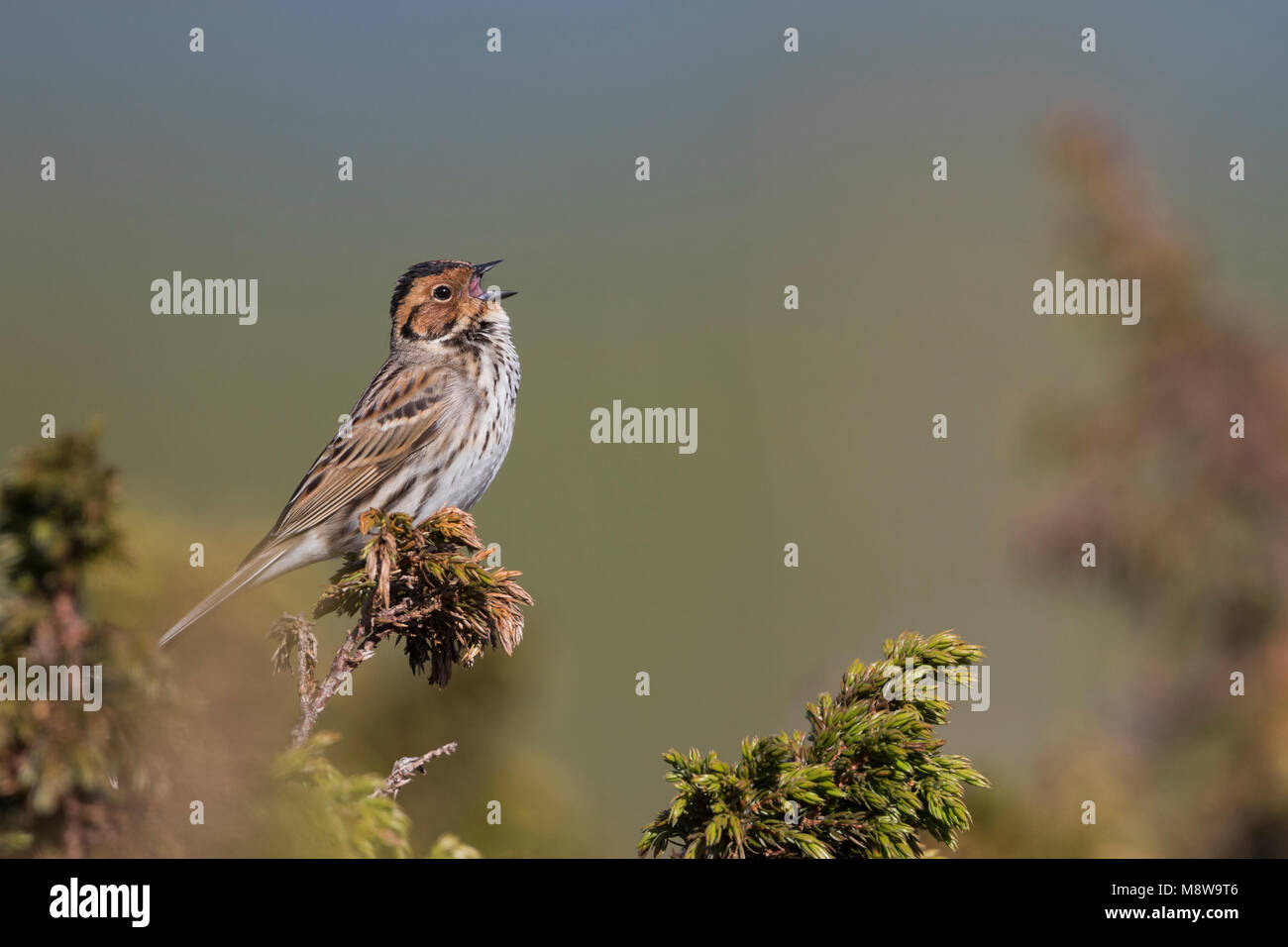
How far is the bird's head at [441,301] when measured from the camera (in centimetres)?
579

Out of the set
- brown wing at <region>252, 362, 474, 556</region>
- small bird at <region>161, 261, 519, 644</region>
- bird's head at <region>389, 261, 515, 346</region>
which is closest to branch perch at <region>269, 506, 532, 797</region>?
small bird at <region>161, 261, 519, 644</region>

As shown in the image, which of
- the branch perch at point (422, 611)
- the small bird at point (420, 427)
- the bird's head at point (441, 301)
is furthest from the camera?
the bird's head at point (441, 301)

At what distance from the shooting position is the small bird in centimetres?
515

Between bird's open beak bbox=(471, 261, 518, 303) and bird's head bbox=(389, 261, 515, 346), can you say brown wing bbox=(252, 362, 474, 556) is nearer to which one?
bird's head bbox=(389, 261, 515, 346)

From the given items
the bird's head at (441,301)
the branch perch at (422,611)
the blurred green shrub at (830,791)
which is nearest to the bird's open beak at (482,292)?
the bird's head at (441,301)

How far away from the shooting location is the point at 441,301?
5.84m

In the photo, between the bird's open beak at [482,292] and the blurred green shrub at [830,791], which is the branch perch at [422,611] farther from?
the bird's open beak at [482,292]

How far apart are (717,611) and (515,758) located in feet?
46.4

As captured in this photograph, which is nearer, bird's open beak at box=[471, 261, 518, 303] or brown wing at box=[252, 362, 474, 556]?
brown wing at box=[252, 362, 474, 556]

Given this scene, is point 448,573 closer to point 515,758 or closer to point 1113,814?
point 515,758

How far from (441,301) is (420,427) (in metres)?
0.77

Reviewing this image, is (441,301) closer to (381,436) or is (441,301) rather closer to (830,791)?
(381,436)

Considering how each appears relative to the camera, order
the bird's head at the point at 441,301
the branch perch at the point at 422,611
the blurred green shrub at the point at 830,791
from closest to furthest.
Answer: the blurred green shrub at the point at 830,791
the branch perch at the point at 422,611
the bird's head at the point at 441,301

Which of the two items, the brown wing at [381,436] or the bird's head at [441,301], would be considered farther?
the bird's head at [441,301]
